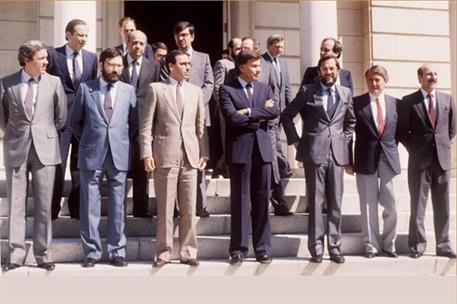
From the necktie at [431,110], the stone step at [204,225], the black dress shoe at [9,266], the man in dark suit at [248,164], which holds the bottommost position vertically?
the black dress shoe at [9,266]

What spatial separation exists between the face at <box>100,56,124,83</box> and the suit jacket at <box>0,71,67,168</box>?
0.50m

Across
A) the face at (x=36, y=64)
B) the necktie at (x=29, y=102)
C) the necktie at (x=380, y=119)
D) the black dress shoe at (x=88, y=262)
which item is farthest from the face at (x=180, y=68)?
the necktie at (x=380, y=119)

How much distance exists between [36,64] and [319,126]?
2.92 metres

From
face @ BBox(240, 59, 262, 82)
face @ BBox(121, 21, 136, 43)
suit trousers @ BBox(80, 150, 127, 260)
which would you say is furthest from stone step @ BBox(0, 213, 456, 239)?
face @ BBox(121, 21, 136, 43)

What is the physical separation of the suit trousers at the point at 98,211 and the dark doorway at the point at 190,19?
6.52 meters

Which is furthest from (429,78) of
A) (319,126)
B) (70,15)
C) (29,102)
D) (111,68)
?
(70,15)

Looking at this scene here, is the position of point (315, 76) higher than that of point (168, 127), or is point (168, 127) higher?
point (315, 76)

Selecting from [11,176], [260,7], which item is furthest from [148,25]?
[11,176]

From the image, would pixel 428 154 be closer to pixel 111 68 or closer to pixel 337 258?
pixel 337 258

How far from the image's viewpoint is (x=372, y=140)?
6508 mm

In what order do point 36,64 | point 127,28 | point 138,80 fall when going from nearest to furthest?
point 36,64
point 138,80
point 127,28

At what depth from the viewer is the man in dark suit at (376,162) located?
21.1 feet

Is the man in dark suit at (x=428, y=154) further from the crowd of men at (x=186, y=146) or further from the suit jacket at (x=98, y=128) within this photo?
the suit jacket at (x=98, y=128)

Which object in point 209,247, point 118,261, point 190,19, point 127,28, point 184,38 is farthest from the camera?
point 190,19
